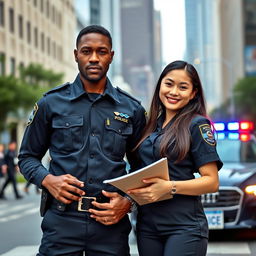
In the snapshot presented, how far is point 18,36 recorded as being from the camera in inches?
1774

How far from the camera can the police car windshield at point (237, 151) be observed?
1002 centimetres

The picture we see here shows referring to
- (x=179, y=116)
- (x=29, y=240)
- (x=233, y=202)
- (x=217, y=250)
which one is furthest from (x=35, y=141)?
(x=29, y=240)

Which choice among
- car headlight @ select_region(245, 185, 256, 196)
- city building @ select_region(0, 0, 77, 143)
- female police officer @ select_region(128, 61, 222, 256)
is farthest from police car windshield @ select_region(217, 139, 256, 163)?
city building @ select_region(0, 0, 77, 143)

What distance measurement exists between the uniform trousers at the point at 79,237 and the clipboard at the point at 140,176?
0.94ft

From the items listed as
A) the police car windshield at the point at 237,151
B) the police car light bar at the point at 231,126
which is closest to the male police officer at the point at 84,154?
the police car light bar at the point at 231,126

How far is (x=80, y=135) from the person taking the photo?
11.9 ft

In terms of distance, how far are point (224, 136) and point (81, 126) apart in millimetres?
6483

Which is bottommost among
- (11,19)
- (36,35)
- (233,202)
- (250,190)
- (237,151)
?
(233,202)

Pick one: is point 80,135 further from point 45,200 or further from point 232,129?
point 232,129

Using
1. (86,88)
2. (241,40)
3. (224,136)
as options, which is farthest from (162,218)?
(241,40)

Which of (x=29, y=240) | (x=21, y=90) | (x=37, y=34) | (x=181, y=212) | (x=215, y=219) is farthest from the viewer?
(x=37, y=34)

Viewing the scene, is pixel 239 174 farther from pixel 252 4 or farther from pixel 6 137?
pixel 252 4

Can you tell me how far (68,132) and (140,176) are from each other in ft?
1.79

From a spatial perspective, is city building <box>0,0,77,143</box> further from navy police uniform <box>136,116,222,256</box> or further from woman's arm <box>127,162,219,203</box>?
woman's arm <box>127,162,219,203</box>
